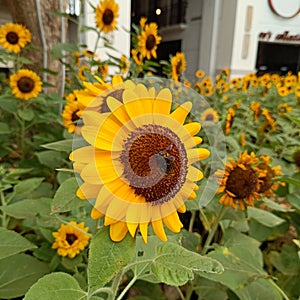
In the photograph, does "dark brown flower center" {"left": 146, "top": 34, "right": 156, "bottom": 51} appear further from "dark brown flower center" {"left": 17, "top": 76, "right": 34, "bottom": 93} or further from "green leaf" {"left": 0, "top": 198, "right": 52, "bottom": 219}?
"green leaf" {"left": 0, "top": 198, "right": 52, "bottom": 219}

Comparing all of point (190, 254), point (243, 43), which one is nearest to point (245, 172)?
point (190, 254)

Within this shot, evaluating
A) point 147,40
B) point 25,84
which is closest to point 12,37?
point 25,84

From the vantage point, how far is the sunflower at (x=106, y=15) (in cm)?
91

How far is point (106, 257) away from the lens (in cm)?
21

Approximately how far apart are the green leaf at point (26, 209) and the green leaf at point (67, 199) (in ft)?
0.58

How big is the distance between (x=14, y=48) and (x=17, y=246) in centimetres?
79

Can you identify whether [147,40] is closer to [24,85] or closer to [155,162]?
[24,85]

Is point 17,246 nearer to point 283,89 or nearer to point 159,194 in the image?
point 159,194

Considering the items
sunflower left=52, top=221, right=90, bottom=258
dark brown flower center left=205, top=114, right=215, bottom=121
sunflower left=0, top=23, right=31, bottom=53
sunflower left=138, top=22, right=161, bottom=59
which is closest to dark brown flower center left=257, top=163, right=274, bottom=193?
dark brown flower center left=205, top=114, right=215, bottom=121

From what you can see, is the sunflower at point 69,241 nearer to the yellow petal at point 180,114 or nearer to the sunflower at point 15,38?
the yellow petal at point 180,114

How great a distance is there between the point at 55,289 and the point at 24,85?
2.35 feet

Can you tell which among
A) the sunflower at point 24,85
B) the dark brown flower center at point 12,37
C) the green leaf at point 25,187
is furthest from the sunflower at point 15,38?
the green leaf at point 25,187

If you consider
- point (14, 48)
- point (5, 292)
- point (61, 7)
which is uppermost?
point (61, 7)

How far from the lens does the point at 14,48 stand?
0.97m
